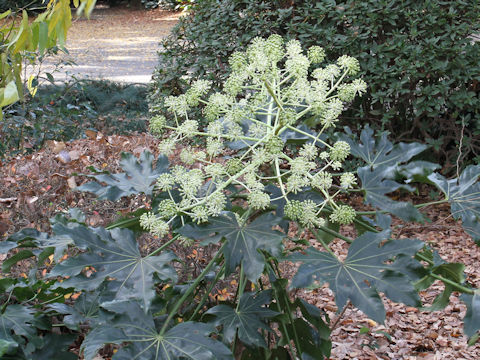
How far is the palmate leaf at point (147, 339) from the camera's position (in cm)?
145

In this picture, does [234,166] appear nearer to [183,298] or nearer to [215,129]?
[215,129]

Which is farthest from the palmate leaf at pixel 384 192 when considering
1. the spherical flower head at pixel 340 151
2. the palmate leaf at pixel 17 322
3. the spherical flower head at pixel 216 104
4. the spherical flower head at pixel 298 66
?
the palmate leaf at pixel 17 322

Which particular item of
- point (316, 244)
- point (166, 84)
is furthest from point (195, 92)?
point (166, 84)

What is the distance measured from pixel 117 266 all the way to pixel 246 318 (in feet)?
1.60

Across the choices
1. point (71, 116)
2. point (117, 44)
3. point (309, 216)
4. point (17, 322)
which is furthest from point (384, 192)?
point (117, 44)

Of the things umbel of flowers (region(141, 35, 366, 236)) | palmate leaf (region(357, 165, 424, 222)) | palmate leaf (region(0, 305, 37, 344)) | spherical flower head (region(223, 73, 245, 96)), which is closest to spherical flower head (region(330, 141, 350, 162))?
umbel of flowers (region(141, 35, 366, 236))

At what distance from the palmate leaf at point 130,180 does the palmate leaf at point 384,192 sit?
0.69 m

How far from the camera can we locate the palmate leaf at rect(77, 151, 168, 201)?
1.82 meters

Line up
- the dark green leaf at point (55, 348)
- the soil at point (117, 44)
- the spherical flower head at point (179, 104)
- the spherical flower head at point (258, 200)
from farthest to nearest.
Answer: the soil at point (117, 44)
the dark green leaf at point (55, 348)
the spherical flower head at point (179, 104)
the spherical flower head at point (258, 200)

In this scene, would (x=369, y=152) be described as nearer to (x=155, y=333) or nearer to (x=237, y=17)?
(x=155, y=333)

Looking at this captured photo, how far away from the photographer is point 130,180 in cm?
186

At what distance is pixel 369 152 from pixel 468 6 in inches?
131

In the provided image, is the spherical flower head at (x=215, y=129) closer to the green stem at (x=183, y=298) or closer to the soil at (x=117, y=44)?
the green stem at (x=183, y=298)

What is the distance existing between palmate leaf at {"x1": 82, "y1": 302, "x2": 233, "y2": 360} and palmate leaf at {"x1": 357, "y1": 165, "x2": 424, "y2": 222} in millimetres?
608
